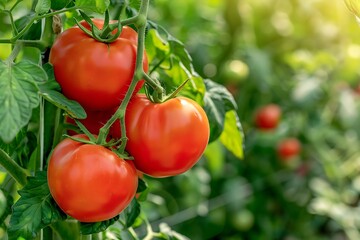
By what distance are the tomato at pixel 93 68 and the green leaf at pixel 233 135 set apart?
32cm

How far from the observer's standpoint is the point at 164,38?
970 millimetres

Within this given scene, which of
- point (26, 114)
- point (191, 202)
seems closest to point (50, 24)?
point (26, 114)

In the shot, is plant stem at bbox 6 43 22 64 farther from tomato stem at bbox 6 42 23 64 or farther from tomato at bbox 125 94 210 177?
tomato at bbox 125 94 210 177

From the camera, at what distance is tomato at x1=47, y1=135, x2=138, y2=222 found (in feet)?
2.42

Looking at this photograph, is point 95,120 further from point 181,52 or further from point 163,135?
point 181,52

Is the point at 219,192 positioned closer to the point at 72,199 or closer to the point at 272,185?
the point at 272,185

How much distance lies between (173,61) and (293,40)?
77.9 inches

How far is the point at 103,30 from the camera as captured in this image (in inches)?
30.7

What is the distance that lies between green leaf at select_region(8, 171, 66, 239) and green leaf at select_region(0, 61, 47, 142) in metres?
0.14

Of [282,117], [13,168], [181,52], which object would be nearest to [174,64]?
[181,52]

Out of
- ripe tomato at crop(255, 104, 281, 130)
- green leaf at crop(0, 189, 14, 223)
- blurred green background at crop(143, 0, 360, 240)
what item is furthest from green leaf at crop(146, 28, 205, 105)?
ripe tomato at crop(255, 104, 281, 130)

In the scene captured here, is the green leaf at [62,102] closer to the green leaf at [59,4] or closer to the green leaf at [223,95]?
the green leaf at [59,4]

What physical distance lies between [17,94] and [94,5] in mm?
147

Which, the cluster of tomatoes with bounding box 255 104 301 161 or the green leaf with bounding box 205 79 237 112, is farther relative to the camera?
the cluster of tomatoes with bounding box 255 104 301 161
